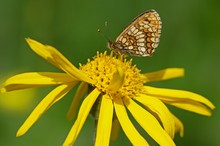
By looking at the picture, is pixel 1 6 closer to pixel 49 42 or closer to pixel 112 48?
pixel 49 42

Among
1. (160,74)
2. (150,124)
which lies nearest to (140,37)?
(160,74)

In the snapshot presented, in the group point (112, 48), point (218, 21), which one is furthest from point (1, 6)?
point (112, 48)

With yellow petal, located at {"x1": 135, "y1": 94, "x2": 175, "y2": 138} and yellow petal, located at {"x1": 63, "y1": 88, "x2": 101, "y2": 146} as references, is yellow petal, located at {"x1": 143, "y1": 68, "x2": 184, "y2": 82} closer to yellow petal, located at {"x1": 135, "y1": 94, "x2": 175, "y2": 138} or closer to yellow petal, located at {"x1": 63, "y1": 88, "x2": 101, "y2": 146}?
yellow petal, located at {"x1": 135, "y1": 94, "x2": 175, "y2": 138}

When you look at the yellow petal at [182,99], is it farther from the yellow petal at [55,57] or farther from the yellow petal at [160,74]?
the yellow petal at [55,57]

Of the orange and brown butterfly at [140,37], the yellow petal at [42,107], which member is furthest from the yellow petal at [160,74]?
the yellow petal at [42,107]

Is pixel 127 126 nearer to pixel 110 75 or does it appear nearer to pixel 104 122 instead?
pixel 104 122

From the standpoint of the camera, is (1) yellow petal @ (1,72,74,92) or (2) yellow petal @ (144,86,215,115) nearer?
(1) yellow petal @ (1,72,74,92)

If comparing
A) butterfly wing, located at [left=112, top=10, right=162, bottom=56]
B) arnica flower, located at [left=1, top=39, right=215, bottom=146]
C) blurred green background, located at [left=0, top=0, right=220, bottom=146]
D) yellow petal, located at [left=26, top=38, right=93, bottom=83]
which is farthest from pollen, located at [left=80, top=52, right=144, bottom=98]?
blurred green background, located at [left=0, top=0, right=220, bottom=146]
